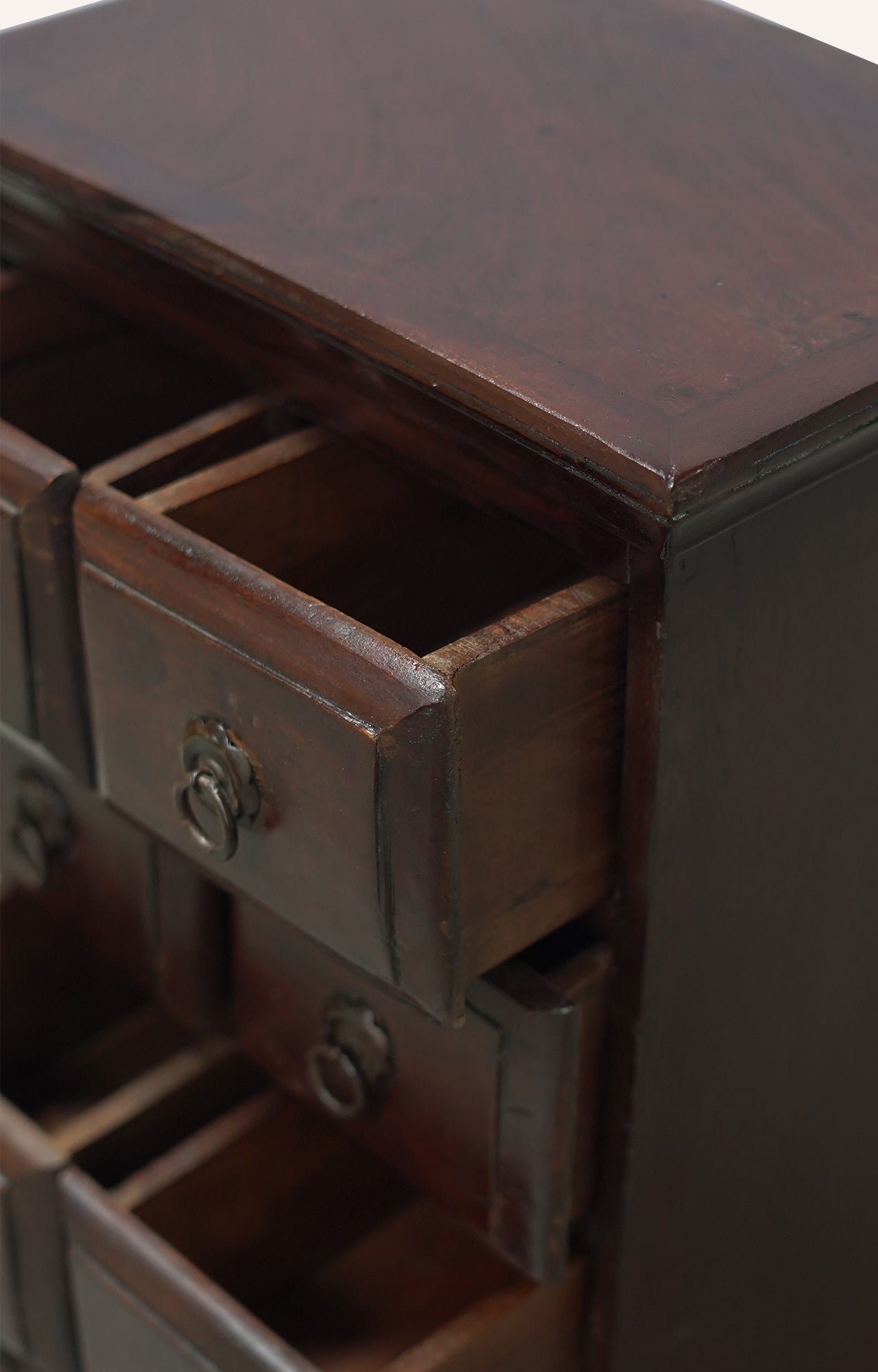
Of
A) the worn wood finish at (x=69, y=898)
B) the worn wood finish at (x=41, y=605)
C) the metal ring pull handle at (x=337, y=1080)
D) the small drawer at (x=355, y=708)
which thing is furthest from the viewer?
the worn wood finish at (x=69, y=898)

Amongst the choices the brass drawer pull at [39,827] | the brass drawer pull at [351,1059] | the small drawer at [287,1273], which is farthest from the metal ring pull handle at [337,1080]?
the brass drawer pull at [39,827]

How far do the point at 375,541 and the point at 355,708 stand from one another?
7.7 inches

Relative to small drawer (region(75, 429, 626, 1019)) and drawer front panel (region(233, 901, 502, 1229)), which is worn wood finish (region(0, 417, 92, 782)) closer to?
small drawer (region(75, 429, 626, 1019))

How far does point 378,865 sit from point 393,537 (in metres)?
0.20

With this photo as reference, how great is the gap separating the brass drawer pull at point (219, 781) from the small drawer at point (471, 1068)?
0.09 metres

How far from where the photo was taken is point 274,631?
0.74m

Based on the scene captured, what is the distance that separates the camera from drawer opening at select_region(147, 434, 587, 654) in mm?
846

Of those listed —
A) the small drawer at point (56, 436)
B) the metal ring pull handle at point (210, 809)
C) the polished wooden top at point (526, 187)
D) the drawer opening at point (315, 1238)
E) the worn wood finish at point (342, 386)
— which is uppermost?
the polished wooden top at point (526, 187)

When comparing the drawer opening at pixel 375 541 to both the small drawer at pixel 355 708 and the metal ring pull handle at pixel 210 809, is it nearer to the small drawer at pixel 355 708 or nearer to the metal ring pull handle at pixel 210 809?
the small drawer at pixel 355 708

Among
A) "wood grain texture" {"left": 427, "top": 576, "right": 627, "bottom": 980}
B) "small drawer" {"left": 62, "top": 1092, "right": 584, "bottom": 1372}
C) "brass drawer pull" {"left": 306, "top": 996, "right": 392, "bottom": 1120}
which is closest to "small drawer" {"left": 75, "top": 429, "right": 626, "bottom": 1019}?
"wood grain texture" {"left": 427, "top": 576, "right": 627, "bottom": 980}

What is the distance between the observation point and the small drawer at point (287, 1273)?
963 millimetres

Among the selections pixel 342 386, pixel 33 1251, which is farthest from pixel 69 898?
pixel 342 386

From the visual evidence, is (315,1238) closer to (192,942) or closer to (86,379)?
(192,942)

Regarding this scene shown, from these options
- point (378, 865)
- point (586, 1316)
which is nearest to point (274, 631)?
point (378, 865)
